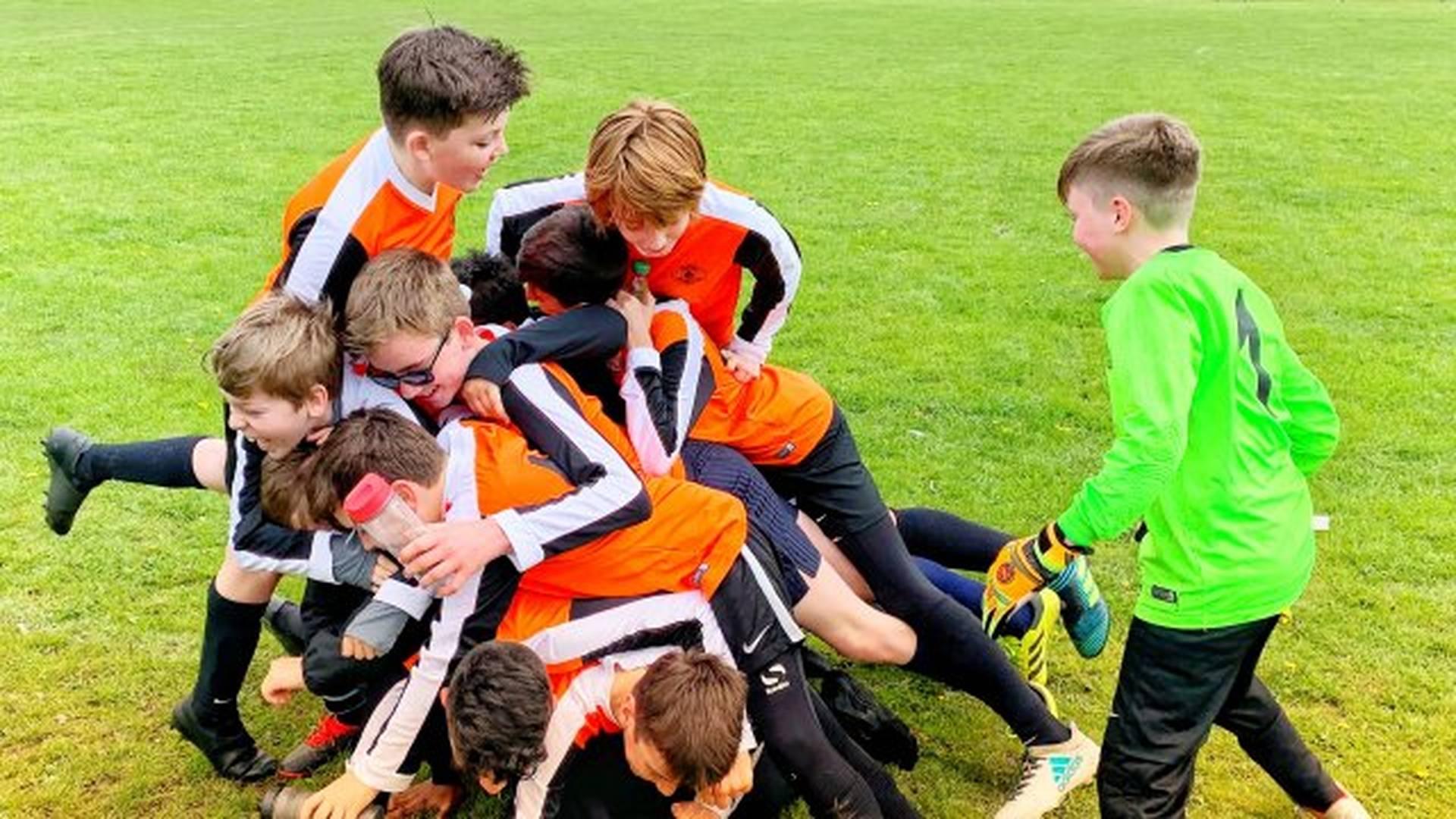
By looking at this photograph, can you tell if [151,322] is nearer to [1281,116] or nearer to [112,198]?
[112,198]

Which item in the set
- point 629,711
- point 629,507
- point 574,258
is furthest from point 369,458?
point 629,711

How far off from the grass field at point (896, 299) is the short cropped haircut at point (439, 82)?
2.10 metres

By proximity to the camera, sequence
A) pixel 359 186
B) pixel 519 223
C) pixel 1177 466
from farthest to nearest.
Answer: pixel 519 223 < pixel 359 186 < pixel 1177 466

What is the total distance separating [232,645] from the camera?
4031 millimetres

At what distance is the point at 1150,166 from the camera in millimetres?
3236

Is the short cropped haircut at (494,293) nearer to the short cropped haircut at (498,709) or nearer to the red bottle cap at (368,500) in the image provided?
the red bottle cap at (368,500)

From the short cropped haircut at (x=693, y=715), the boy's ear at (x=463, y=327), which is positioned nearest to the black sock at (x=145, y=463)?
the boy's ear at (x=463, y=327)

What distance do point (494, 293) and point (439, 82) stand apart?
71cm

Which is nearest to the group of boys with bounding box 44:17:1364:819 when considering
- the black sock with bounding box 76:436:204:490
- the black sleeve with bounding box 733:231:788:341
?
the black sleeve with bounding box 733:231:788:341

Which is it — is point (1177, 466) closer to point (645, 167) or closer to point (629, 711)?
point (629, 711)

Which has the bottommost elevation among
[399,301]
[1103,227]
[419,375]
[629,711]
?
[629,711]

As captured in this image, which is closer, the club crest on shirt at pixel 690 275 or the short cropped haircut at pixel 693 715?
the short cropped haircut at pixel 693 715

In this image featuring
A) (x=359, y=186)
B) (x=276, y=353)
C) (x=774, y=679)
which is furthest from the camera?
(x=359, y=186)

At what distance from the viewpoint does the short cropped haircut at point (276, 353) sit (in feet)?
11.3
